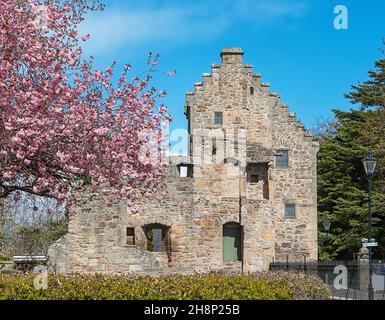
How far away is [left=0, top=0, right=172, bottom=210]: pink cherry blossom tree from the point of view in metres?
14.4

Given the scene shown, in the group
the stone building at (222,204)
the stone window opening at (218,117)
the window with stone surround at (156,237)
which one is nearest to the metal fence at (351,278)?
the stone building at (222,204)

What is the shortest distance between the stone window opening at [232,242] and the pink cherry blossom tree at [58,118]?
1531 cm

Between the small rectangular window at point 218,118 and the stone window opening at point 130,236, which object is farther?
the small rectangular window at point 218,118

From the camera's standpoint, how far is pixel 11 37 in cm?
1472

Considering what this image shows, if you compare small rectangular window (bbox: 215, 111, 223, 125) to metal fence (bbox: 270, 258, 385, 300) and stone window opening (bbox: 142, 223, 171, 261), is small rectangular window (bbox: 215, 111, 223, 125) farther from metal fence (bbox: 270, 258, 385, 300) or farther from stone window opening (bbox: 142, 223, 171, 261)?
metal fence (bbox: 270, 258, 385, 300)

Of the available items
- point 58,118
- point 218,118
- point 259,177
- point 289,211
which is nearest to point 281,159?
point 259,177

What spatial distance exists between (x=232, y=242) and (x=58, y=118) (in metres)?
19.0

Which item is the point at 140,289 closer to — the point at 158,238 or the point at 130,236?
the point at 130,236

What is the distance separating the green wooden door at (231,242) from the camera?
32500 millimetres

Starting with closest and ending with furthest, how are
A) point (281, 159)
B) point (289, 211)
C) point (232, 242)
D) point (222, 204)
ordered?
point (222, 204) → point (232, 242) → point (289, 211) → point (281, 159)

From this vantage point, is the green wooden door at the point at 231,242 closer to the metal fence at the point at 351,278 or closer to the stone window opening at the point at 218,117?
the metal fence at the point at 351,278

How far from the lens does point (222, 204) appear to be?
104 ft

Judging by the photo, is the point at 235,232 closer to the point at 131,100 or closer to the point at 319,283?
the point at 319,283
